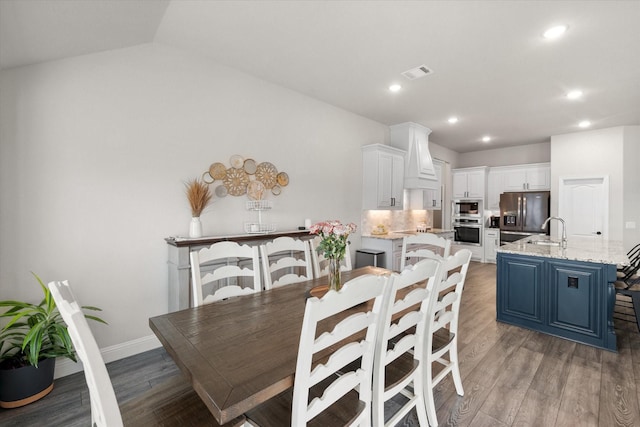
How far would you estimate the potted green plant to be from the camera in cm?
193

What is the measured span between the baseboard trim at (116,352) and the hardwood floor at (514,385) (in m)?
0.06

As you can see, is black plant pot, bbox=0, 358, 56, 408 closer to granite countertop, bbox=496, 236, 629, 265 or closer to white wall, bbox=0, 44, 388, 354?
white wall, bbox=0, 44, 388, 354

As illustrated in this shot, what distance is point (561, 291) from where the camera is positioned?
3076 millimetres

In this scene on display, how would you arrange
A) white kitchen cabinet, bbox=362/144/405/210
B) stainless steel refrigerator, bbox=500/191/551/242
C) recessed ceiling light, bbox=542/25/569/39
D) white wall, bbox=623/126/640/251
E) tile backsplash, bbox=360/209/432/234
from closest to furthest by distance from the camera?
recessed ceiling light, bbox=542/25/569/39, white kitchen cabinet, bbox=362/144/405/210, tile backsplash, bbox=360/209/432/234, white wall, bbox=623/126/640/251, stainless steel refrigerator, bbox=500/191/551/242

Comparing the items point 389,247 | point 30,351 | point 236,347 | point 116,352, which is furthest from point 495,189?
point 30,351

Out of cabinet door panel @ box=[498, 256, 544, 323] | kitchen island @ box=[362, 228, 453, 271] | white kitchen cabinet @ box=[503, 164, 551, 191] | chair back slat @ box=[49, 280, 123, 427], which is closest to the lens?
chair back slat @ box=[49, 280, 123, 427]

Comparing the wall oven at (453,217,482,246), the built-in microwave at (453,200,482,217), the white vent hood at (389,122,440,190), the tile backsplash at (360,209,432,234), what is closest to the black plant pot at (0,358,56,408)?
the tile backsplash at (360,209,432,234)

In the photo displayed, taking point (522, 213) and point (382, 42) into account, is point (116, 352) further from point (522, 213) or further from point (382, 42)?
point (522, 213)

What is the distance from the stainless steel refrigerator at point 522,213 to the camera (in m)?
6.26

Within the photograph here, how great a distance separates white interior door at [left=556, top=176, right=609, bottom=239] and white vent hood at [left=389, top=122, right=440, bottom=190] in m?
2.97

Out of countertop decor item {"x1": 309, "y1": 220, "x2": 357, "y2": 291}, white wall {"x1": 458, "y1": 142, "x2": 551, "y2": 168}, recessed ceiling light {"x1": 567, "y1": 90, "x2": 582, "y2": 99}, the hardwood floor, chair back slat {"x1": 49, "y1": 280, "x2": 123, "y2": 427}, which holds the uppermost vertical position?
recessed ceiling light {"x1": 567, "y1": 90, "x2": 582, "y2": 99}

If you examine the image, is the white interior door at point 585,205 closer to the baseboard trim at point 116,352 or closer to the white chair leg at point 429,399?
the white chair leg at point 429,399

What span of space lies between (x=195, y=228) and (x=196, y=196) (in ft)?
1.08

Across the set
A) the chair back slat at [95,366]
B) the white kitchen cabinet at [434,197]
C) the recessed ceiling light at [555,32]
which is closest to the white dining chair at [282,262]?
the chair back slat at [95,366]
